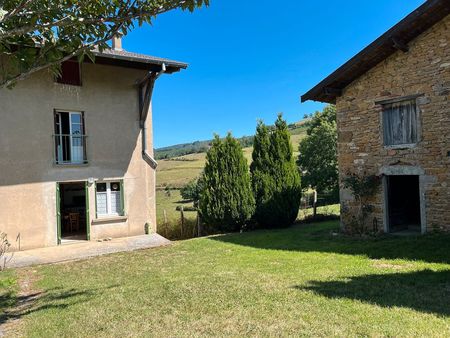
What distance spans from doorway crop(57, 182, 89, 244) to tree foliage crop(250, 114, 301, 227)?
6567mm

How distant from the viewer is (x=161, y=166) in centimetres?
6344

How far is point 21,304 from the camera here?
20.2 ft

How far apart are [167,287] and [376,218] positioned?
7.05m

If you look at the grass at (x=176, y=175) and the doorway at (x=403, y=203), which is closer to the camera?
the doorway at (x=403, y=203)

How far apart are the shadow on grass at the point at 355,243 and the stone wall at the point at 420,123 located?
0.82 metres

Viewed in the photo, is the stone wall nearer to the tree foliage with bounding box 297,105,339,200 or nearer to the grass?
the tree foliage with bounding box 297,105,339,200

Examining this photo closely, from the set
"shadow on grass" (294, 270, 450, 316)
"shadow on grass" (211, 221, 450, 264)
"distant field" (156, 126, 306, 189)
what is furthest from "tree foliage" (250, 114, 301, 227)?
"distant field" (156, 126, 306, 189)

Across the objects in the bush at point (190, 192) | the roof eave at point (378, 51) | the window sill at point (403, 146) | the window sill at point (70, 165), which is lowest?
the bush at point (190, 192)

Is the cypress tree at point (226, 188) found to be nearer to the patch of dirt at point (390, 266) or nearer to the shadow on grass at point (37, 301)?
the patch of dirt at point (390, 266)

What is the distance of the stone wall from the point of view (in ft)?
30.5

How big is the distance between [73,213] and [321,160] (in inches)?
737

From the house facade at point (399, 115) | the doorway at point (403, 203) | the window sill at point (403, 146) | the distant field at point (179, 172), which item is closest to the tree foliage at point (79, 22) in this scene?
the house facade at point (399, 115)

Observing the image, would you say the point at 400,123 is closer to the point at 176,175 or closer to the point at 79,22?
the point at 79,22

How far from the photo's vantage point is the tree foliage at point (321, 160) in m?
26.6
